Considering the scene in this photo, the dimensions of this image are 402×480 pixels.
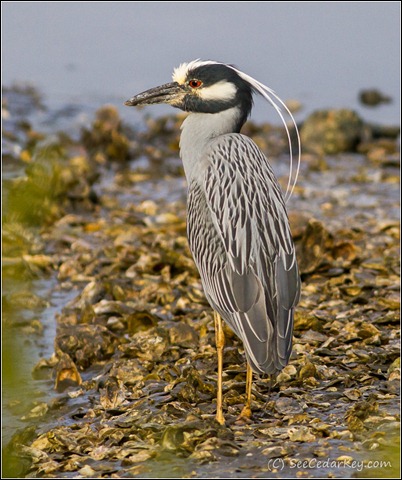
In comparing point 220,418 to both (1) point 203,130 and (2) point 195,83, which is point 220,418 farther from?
(2) point 195,83

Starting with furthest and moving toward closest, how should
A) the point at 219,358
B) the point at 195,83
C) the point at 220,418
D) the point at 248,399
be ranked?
1. the point at 195,83
2. the point at 219,358
3. the point at 248,399
4. the point at 220,418

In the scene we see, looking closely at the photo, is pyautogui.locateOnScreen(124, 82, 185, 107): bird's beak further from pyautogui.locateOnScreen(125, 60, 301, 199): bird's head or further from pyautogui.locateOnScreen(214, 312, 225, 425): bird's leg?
pyautogui.locateOnScreen(214, 312, 225, 425): bird's leg

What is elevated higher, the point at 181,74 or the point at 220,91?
the point at 181,74

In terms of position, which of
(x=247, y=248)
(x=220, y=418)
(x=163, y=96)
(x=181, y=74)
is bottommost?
(x=220, y=418)

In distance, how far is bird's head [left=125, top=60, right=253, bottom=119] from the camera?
5.59 meters

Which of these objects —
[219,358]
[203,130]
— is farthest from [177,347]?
[203,130]

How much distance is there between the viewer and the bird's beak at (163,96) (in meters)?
5.81

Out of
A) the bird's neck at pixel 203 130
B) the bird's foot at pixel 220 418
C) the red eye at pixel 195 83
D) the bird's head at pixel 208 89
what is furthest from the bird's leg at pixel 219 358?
the red eye at pixel 195 83

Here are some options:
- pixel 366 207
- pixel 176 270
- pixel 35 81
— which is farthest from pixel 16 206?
pixel 35 81

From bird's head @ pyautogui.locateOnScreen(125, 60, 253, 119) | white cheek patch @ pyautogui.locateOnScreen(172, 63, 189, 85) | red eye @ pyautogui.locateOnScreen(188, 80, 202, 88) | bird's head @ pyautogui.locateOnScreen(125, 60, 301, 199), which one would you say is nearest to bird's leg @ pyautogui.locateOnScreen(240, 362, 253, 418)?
bird's head @ pyautogui.locateOnScreen(125, 60, 301, 199)

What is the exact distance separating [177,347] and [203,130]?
147 centimetres

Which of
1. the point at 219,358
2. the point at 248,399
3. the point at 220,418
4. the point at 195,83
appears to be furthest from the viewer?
the point at 195,83

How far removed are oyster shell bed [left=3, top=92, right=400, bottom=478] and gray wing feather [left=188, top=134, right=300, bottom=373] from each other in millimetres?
535

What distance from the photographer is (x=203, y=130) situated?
Answer: 565 centimetres
